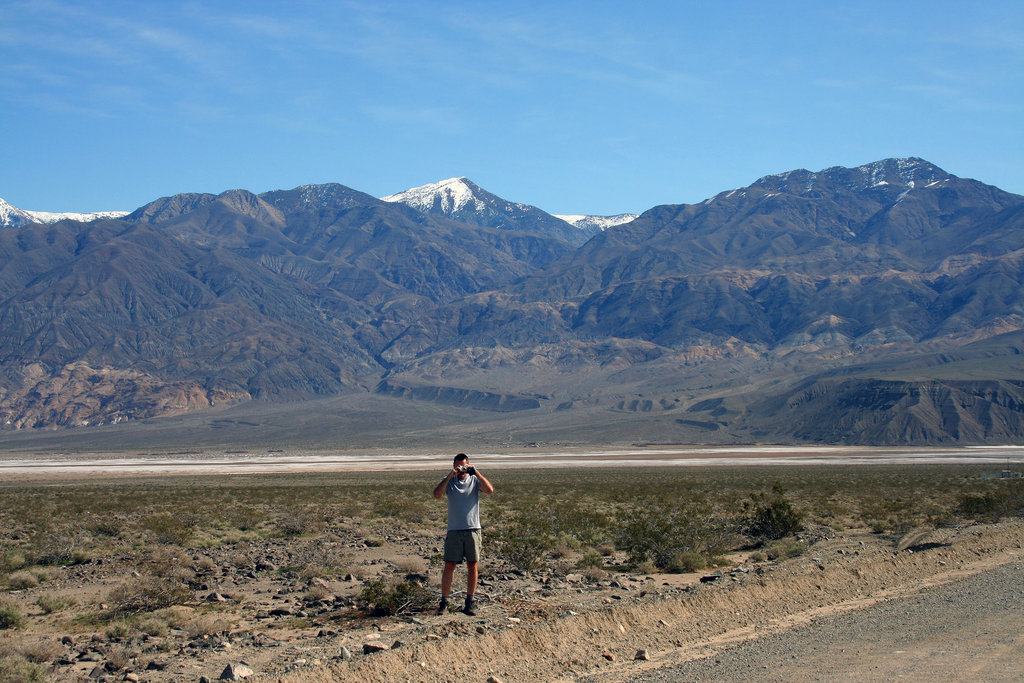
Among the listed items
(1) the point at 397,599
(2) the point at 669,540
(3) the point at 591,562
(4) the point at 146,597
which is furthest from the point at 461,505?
(2) the point at 669,540

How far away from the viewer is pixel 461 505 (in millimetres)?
11398

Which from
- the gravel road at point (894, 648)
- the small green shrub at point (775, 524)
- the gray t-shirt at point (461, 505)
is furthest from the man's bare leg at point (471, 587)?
the small green shrub at point (775, 524)

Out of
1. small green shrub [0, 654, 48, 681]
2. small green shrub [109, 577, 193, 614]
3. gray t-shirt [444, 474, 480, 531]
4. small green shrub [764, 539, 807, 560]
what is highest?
gray t-shirt [444, 474, 480, 531]

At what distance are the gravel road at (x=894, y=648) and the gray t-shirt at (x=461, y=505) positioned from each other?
9.91 ft

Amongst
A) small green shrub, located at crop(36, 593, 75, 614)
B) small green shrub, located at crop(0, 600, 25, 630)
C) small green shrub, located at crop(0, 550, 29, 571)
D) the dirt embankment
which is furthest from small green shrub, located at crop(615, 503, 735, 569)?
small green shrub, located at crop(0, 550, 29, 571)

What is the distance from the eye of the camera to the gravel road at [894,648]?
30.3 ft

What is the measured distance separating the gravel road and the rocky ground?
77mm

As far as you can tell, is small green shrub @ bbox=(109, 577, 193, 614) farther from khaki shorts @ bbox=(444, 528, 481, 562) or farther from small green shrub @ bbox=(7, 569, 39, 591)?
khaki shorts @ bbox=(444, 528, 481, 562)

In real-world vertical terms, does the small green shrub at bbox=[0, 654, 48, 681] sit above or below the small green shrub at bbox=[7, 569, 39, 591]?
above

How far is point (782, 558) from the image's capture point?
17219mm

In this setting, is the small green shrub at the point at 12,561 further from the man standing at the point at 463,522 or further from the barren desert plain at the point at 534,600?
the man standing at the point at 463,522

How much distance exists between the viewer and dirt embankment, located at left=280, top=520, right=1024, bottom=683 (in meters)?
9.45

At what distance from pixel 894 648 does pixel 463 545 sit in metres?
5.34

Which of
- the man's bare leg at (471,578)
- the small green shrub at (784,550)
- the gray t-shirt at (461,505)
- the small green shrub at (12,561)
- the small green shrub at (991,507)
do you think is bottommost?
the small green shrub at (991,507)
